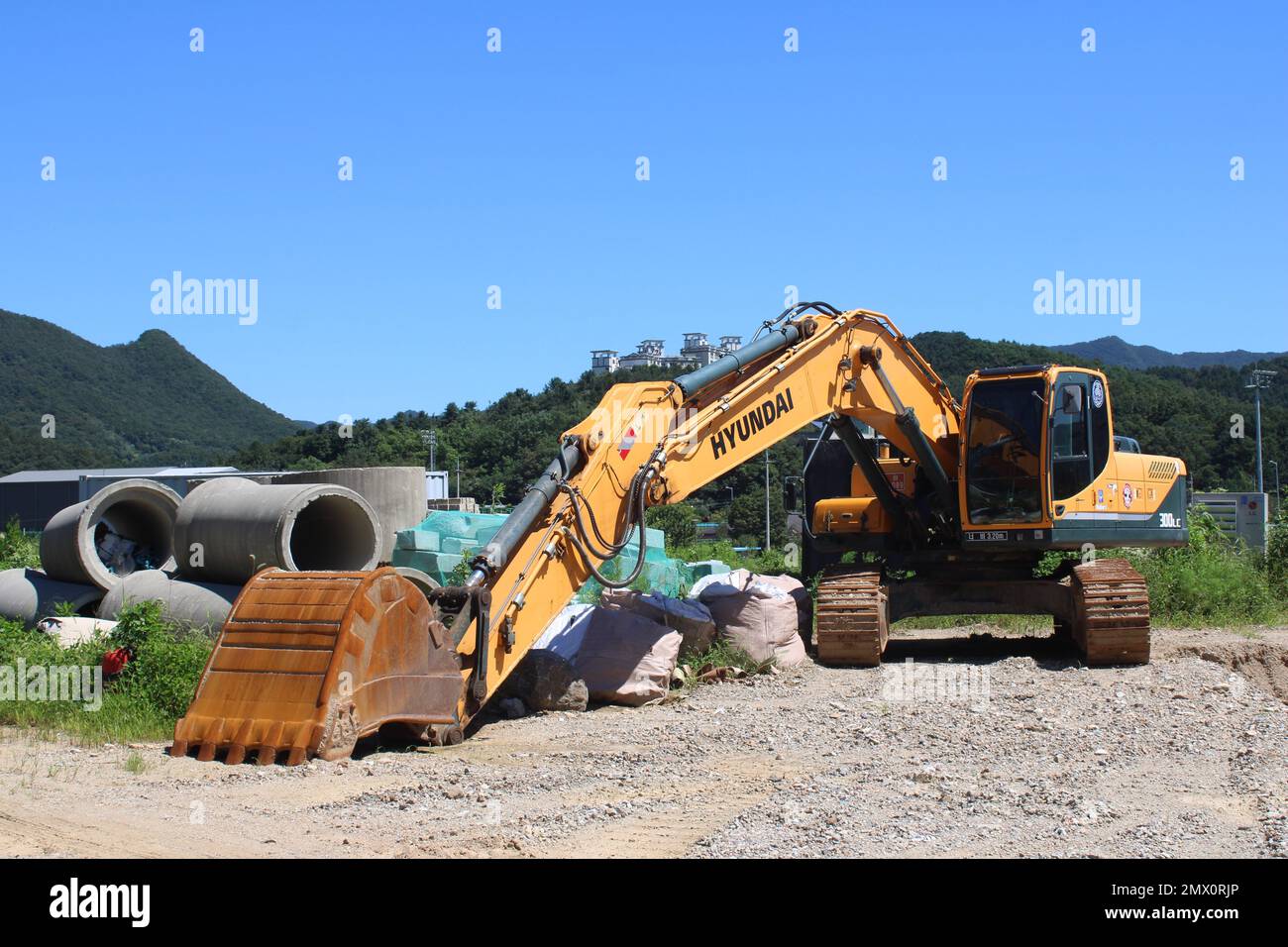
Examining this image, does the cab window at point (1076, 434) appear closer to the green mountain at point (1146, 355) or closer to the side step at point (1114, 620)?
the side step at point (1114, 620)

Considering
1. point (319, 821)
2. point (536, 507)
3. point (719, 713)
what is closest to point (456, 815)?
point (319, 821)

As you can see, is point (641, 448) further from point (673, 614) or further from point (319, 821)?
point (319, 821)

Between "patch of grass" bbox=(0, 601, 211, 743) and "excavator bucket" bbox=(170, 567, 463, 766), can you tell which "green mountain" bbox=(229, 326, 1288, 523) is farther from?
"excavator bucket" bbox=(170, 567, 463, 766)

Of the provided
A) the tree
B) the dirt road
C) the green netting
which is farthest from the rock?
the tree

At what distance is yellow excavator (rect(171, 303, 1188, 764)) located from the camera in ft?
25.7

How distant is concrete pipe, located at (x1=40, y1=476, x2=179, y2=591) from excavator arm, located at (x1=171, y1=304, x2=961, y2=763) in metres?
5.93

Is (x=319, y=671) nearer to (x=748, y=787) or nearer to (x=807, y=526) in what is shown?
(x=748, y=787)

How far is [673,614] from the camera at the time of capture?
38.5 feet

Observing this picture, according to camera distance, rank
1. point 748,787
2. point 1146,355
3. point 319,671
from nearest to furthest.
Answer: point 748,787 < point 319,671 < point 1146,355

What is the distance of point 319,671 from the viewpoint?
7613 mm

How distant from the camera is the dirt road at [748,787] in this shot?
592cm

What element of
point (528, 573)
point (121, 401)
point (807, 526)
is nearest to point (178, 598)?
point (528, 573)

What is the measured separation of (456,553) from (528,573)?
6265 mm

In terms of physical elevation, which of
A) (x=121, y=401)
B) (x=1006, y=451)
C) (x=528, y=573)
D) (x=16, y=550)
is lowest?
(x=16, y=550)
